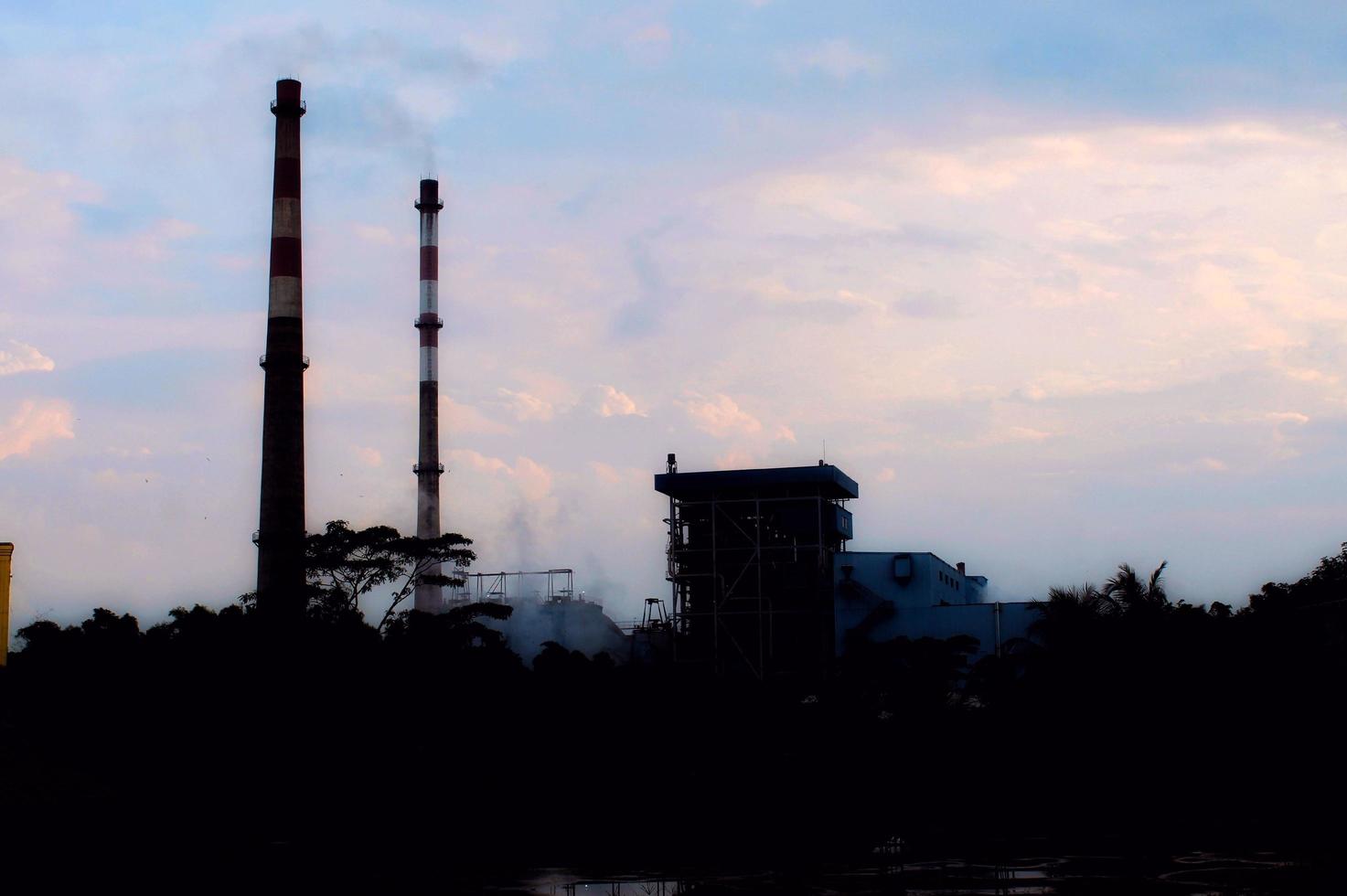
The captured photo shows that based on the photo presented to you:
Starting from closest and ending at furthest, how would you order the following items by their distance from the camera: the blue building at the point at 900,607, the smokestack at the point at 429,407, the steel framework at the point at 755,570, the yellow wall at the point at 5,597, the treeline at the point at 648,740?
the treeline at the point at 648,740, the yellow wall at the point at 5,597, the blue building at the point at 900,607, the steel framework at the point at 755,570, the smokestack at the point at 429,407

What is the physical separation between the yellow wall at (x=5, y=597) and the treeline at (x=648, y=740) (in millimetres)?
1567

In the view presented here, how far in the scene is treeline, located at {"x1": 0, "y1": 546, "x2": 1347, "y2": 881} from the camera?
114 feet

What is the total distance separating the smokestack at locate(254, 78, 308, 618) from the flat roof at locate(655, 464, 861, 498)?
17488 mm

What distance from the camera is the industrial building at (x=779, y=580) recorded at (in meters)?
66.9

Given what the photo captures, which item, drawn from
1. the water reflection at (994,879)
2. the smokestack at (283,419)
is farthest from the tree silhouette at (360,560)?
the water reflection at (994,879)

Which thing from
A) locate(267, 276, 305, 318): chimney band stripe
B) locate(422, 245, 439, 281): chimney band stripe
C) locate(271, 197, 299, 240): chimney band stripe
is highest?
locate(422, 245, 439, 281): chimney band stripe

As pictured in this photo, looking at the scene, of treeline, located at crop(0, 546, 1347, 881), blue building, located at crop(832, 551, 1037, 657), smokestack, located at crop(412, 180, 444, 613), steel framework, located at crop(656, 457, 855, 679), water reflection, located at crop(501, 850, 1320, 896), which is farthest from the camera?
smokestack, located at crop(412, 180, 444, 613)

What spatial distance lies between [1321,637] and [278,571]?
37343mm

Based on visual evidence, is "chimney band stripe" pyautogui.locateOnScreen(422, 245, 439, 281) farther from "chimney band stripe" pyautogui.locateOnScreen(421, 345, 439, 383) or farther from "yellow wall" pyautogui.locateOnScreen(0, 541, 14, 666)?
"yellow wall" pyautogui.locateOnScreen(0, 541, 14, 666)

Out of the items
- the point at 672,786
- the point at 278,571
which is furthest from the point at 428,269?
the point at 672,786

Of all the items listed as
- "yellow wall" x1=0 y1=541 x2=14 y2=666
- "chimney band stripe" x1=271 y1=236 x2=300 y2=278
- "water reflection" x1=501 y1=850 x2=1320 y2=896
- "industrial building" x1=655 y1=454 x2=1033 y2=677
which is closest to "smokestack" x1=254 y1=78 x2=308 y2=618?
"chimney band stripe" x1=271 y1=236 x2=300 y2=278

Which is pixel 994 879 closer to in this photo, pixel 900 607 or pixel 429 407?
pixel 900 607

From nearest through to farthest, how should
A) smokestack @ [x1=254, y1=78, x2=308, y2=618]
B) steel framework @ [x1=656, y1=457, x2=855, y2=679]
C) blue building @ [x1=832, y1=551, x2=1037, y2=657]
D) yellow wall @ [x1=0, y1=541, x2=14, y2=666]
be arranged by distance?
yellow wall @ [x1=0, y1=541, x2=14, y2=666] → smokestack @ [x1=254, y1=78, x2=308, y2=618] → blue building @ [x1=832, y1=551, x2=1037, y2=657] → steel framework @ [x1=656, y1=457, x2=855, y2=679]

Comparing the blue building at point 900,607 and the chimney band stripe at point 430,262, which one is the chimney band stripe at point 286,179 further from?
the blue building at point 900,607
